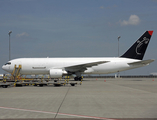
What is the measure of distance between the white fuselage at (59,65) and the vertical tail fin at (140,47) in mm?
1026

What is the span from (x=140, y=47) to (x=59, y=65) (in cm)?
1368

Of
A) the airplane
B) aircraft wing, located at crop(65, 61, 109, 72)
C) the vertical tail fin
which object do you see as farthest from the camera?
the vertical tail fin

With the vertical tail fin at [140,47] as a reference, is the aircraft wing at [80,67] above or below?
below

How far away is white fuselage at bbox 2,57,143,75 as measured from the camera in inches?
1362

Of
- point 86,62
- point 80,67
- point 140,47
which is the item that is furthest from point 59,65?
point 140,47

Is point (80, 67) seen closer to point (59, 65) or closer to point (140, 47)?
point (59, 65)

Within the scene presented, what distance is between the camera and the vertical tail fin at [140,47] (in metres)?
35.2

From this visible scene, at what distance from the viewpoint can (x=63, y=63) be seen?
34.9m

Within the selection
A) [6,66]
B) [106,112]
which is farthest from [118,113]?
[6,66]

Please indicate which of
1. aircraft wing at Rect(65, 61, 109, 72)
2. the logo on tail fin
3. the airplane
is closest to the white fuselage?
the airplane

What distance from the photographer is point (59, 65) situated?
114ft

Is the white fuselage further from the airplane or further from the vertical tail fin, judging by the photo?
the vertical tail fin

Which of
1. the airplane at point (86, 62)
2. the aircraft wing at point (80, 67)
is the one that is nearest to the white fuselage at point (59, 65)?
the airplane at point (86, 62)

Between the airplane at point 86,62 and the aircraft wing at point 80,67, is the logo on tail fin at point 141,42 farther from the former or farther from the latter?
the aircraft wing at point 80,67
